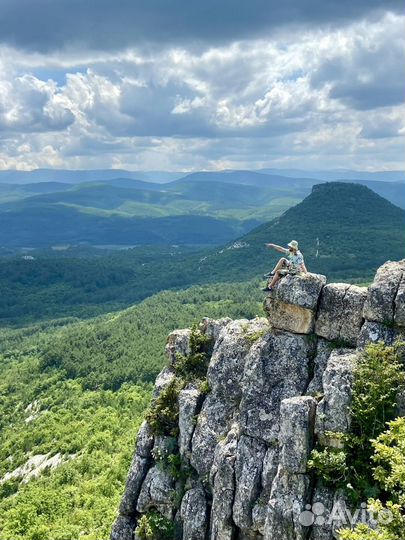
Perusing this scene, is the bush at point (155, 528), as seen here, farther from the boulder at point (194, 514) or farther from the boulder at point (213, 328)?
the boulder at point (213, 328)

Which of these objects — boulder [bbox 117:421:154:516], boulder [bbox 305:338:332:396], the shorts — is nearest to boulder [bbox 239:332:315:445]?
boulder [bbox 305:338:332:396]

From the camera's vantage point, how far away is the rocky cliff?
1118 inches

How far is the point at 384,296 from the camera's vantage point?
30.4m

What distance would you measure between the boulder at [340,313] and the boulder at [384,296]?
1.03 metres

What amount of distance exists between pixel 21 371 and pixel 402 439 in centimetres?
15292

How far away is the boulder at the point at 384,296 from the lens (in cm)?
3022

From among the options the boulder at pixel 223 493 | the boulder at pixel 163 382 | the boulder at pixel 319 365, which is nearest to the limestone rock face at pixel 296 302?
the boulder at pixel 319 365

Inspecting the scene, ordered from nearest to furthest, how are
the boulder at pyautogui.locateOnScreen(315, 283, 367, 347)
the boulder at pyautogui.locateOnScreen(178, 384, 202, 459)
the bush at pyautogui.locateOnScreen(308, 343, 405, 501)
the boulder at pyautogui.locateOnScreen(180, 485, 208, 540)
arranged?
the bush at pyautogui.locateOnScreen(308, 343, 405, 501) → the boulder at pyautogui.locateOnScreen(315, 283, 367, 347) → the boulder at pyautogui.locateOnScreen(180, 485, 208, 540) → the boulder at pyautogui.locateOnScreen(178, 384, 202, 459)

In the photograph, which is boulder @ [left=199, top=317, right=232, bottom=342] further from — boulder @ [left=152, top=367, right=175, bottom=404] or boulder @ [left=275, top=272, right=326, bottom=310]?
boulder @ [left=275, top=272, right=326, bottom=310]

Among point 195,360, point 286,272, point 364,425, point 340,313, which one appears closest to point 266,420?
point 364,425

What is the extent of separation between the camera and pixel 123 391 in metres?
120

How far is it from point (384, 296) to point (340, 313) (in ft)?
11.0

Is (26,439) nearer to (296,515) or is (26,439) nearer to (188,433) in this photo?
(188,433)

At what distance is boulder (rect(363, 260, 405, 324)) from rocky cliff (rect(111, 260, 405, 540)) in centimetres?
6
